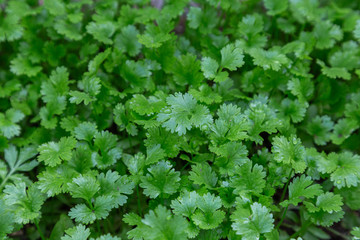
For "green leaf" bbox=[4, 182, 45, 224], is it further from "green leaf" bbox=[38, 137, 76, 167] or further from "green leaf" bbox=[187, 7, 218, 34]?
"green leaf" bbox=[187, 7, 218, 34]

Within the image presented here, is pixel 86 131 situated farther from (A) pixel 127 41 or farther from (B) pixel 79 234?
(A) pixel 127 41

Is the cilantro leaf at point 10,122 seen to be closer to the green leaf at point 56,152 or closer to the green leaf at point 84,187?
the green leaf at point 56,152

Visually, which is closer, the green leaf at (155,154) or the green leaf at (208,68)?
the green leaf at (155,154)

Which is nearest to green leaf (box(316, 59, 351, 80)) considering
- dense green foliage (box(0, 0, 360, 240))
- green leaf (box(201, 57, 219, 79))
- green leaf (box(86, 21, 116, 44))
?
dense green foliage (box(0, 0, 360, 240))

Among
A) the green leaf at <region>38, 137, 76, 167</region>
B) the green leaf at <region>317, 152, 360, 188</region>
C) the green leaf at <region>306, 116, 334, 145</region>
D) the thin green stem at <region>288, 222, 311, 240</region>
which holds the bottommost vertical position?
the thin green stem at <region>288, 222, 311, 240</region>

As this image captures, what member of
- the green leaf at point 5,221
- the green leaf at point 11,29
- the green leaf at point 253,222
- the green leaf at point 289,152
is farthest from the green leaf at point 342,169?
the green leaf at point 11,29

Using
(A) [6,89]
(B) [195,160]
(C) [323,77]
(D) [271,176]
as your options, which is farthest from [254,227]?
(A) [6,89]

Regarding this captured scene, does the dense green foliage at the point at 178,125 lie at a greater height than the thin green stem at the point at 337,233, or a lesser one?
greater
